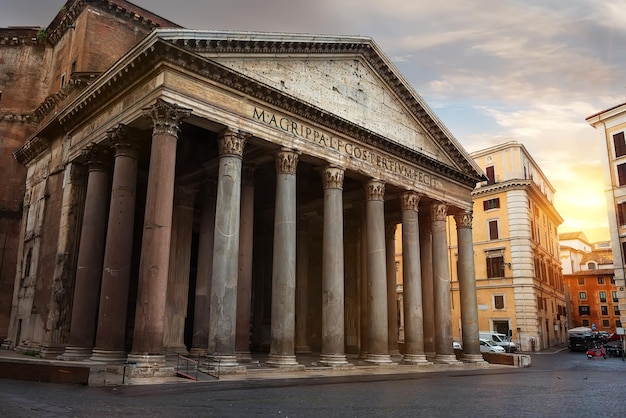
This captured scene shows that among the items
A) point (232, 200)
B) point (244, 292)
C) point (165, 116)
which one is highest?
point (165, 116)

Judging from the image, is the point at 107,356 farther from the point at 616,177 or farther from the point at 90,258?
the point at 616,177

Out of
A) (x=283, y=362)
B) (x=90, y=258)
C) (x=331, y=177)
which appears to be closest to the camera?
(x=283, y=362)

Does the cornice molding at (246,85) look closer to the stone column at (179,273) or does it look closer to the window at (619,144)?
the stone column at (179,273)

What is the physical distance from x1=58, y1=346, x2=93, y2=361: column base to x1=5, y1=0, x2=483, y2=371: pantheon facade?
42 mm

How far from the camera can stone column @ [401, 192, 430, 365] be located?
62.9ft

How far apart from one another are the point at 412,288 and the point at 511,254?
18889 millimetres

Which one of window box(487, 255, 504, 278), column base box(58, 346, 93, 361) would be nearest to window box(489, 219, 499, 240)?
window box(487, 255, 504, 278)

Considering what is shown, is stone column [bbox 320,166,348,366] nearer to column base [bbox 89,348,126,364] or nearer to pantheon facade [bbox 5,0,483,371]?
pantheon facade [bbox 5,0,483,371]

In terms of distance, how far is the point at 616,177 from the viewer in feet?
105

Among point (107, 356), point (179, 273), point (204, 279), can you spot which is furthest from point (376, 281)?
point (107, 356)

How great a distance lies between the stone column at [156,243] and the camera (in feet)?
39.5

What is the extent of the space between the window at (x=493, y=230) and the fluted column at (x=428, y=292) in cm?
1540

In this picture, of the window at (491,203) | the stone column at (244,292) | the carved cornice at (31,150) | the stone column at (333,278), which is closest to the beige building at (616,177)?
the window at (491,203)

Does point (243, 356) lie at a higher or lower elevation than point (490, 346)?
higher
